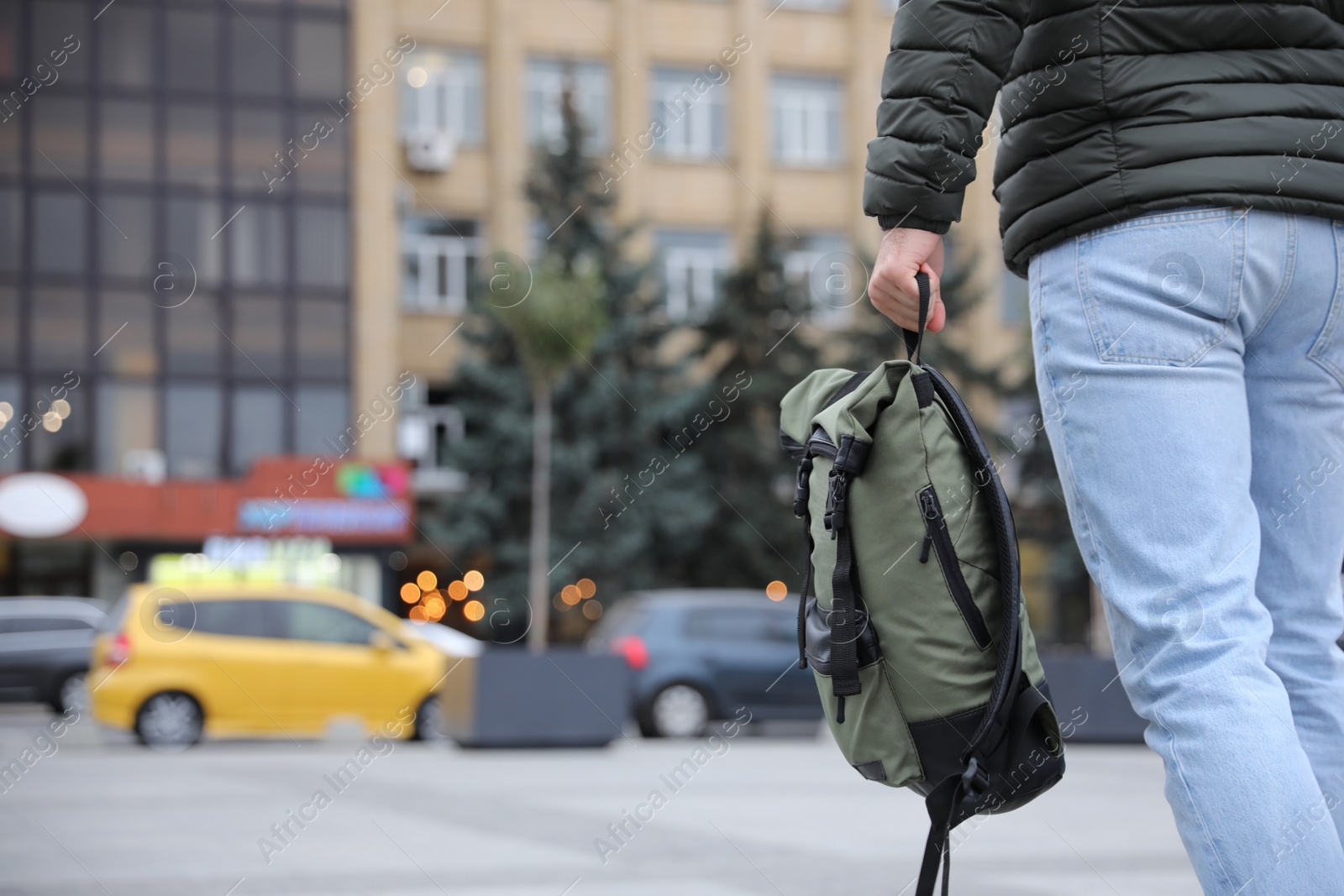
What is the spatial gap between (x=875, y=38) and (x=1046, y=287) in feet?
112

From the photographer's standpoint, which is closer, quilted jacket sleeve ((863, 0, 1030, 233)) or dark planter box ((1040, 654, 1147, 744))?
quilted jacket sleeve ((863, 0, 1030, 233))

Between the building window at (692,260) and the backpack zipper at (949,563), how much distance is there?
3103 cm

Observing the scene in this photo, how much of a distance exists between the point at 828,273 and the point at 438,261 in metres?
8.16

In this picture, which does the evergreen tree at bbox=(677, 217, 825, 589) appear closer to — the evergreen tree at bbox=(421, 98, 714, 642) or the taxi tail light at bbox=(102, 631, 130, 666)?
the evergreen tree at bbox=(421, 98, 714, 642)

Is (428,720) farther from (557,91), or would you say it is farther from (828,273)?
(828,273)

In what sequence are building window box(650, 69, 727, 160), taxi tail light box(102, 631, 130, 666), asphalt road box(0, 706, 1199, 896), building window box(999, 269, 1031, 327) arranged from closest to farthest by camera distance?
asphalt road box(0, 706, 1199, 896), taxi tail light box(102, 631, 130, 666), building window box(650, 69, 727, 160), building window box(999, 269, 1031, 327)

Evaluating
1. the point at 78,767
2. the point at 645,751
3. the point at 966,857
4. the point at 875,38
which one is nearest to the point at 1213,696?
the point at 966,857

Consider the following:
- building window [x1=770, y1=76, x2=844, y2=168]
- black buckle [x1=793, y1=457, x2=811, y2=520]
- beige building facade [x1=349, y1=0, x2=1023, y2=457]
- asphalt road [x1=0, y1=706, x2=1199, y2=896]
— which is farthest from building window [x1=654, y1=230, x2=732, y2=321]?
black buckle [x1=793, y1=457, x2=811, y2=520]

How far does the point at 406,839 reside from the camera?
6.46 meters

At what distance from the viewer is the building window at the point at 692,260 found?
33719 mm

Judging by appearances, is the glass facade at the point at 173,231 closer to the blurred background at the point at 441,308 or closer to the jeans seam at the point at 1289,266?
the blurred background at the point at 441,308

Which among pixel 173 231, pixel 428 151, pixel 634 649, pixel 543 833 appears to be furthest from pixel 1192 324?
pixel 428 151

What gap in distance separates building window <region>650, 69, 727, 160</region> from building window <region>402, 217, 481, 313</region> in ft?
15.3

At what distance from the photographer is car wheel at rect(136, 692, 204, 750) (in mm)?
15977
